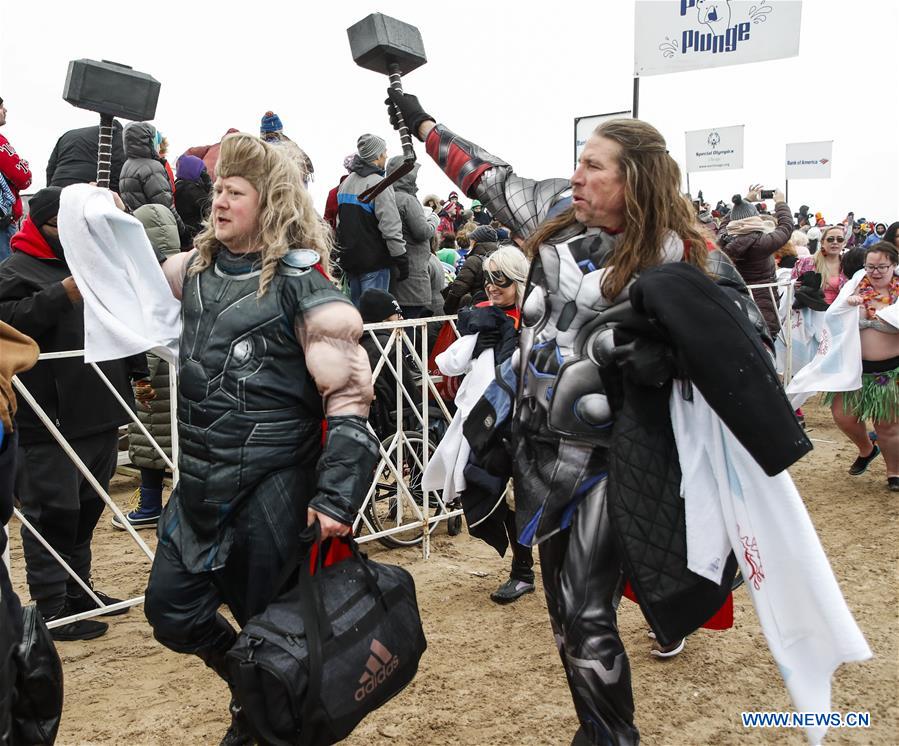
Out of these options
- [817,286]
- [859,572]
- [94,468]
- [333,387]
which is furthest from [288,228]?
[817,286]

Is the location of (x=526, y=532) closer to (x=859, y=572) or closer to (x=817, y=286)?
(x=859, y=572)

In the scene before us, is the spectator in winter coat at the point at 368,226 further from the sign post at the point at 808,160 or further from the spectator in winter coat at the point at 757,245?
the sign post at the point at 808,160

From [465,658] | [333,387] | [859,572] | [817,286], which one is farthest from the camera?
[817,286]

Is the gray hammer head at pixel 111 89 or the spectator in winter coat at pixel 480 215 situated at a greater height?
the gray hammer head at pixel 111 89

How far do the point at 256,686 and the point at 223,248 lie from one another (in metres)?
1.35

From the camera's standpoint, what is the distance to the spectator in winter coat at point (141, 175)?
5551mm

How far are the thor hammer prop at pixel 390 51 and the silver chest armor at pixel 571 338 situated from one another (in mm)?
645

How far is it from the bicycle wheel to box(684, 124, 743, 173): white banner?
345 inches

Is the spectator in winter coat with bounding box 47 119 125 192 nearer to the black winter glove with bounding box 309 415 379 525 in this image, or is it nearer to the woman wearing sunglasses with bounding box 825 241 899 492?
the black winter glove with bounding box 309 415 379 525

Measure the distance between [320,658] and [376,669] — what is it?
186 mm

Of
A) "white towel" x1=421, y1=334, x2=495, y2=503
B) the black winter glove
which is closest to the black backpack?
the black winter glove

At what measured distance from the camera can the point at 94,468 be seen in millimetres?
4121

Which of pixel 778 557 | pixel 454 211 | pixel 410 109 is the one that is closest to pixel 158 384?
pixel 410 109

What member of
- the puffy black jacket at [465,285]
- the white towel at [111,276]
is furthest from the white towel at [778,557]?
the puffy black jacket at [465,285]
